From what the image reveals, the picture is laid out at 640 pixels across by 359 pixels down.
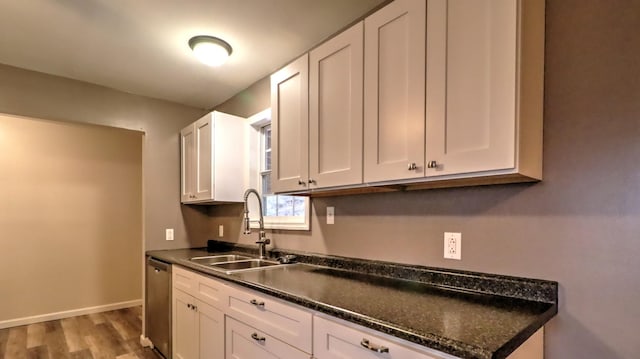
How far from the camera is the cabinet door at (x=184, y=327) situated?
2.27 m

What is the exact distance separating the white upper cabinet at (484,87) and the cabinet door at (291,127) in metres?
0.77

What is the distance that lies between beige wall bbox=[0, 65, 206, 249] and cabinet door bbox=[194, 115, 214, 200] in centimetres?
48

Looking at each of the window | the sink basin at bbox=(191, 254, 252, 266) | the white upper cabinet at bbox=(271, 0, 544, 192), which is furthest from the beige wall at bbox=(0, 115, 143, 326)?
the white upper cabinet at bbox=(271, 0, 544, 192)

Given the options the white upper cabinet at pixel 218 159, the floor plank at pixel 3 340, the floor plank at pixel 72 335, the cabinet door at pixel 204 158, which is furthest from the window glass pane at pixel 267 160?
the floor plank at pixel 3 340

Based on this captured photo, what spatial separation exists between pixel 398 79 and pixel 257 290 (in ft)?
3.85

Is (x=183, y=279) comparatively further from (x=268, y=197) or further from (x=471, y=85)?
(x=471, y=85)

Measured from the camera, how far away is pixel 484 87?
1151 millimetres

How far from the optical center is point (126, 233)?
4312 mm

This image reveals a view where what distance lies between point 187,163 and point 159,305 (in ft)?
4.32

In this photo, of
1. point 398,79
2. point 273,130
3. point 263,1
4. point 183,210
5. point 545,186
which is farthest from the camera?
point 183,210

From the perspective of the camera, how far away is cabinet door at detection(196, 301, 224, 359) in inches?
76.2

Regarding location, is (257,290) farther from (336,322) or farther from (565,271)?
(565,271)

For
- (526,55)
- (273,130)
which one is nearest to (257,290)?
(273,130)

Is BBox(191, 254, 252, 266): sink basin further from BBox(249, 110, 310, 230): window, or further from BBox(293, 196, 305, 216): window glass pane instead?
BBox(293, 196, 305, 216): window glass pane
